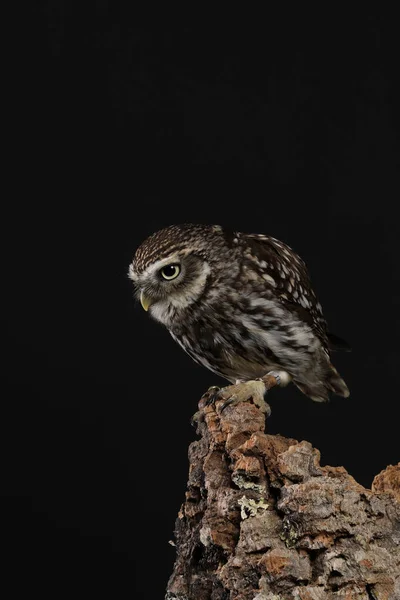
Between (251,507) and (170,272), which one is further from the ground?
(170,272)

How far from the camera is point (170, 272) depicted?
2.53 meters

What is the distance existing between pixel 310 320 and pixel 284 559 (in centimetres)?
111

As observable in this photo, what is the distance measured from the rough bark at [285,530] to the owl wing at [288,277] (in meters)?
0.71

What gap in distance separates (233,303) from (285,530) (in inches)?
35.1

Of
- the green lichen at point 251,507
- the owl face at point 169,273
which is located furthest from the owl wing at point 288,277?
the green lichen at point 251,507

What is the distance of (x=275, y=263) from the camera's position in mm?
2752

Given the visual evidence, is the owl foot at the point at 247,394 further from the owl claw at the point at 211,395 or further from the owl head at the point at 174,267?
the owl head at the point at 174,267

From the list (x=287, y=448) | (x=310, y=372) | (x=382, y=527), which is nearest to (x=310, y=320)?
Result: (x=310, y=372)

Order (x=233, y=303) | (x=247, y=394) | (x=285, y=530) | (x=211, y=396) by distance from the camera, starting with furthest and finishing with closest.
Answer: (x=233, y=303) < (x=211, y=396) < (x=247, y=394) < (x=285, y=530)

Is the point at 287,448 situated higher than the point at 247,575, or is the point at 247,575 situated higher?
the point at 287,448

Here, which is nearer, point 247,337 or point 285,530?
point 285,530

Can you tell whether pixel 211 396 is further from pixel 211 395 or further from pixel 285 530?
pixel 285 530

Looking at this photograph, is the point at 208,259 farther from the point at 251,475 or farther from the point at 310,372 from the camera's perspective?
the point at 251,475

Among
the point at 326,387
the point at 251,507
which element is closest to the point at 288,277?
the point at 326,387
